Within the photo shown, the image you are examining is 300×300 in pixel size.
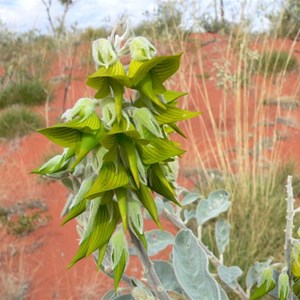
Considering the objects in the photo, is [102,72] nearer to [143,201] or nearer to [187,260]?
[143,201]

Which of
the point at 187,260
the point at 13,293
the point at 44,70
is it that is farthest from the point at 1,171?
the point at 44,70

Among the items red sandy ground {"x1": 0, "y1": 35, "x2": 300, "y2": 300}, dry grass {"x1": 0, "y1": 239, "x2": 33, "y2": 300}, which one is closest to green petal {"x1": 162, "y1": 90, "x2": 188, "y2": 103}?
red sandy ground {"x1": 0, "y1": 35, "x2": 300, "y2": 300}

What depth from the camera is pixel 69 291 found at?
2225mm

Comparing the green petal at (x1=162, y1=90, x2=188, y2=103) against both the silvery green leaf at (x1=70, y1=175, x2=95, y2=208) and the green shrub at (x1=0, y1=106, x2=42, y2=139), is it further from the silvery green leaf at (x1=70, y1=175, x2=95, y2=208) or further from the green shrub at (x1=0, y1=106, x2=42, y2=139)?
the green shrub at (x1=0, y1=106, x2=42, y2=139)

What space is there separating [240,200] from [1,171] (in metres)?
2.02

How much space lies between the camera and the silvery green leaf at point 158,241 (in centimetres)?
118

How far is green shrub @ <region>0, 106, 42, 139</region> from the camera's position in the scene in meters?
4.84

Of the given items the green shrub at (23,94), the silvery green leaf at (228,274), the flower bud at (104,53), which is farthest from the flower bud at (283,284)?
the green shrub at (23,94)

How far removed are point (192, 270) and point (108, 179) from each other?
0.29 m

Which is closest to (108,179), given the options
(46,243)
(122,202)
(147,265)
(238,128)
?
(122,202)

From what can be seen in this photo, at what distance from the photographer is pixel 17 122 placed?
195 inches

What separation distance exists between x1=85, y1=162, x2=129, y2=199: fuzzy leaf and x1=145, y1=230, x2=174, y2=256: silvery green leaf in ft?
2.28

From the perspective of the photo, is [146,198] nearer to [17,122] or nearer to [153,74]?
[153,74]

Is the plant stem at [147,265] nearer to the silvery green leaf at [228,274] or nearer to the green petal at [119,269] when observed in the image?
the green petal at [119,269]
